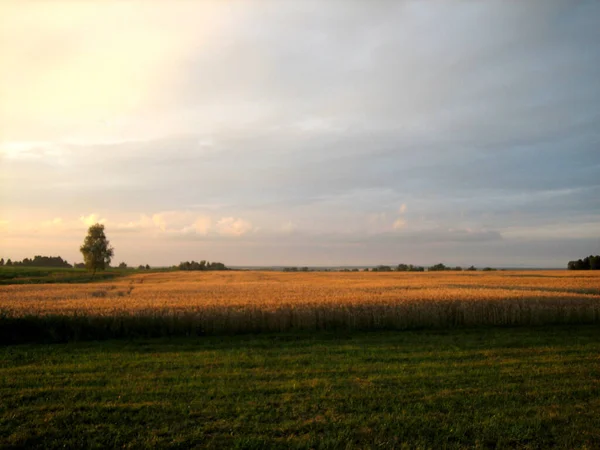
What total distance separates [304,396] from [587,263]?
352 ft

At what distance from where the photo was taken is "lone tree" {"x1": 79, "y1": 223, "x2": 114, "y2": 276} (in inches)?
3059

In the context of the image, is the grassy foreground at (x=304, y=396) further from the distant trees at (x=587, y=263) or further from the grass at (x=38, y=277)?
the distant trees at (x=587, y=263)

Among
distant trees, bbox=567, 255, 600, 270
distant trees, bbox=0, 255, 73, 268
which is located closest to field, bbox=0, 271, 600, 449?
distant trees, bbox=567, 255, 600, 270

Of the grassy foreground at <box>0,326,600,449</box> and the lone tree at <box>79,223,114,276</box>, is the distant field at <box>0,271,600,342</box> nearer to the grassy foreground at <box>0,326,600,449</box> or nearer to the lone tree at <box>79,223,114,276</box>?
the grassy foreground at <box>0,326,600,449</box>

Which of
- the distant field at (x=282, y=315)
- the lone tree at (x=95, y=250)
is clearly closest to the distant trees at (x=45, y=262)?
the lone tree at (x=95, y=250)

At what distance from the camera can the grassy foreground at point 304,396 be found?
6379 millimetres

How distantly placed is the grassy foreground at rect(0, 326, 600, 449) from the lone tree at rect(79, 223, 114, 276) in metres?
70.4

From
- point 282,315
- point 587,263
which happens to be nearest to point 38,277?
point 282,315

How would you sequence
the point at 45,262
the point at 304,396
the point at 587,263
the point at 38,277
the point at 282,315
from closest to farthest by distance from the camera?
the point at 304,396, the point at 282,315, the point at 38,277, the point at 587,263, the point at 45,262

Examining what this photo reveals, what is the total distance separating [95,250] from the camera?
78250 millimetres

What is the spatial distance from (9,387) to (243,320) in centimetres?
896

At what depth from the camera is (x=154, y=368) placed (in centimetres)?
1074

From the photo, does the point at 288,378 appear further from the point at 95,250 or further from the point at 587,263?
the point at 587,263

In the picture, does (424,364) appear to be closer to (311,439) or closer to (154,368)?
(311,439)
